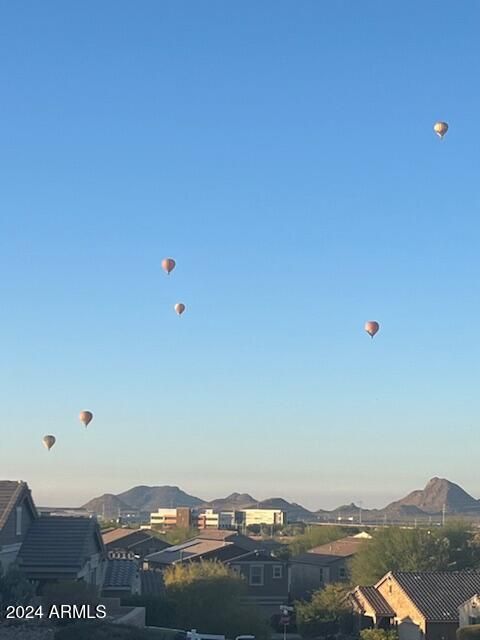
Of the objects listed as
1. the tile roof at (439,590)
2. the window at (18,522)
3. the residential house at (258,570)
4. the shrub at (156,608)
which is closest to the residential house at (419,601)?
the tile roof at (439,590)

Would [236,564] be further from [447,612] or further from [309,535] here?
[309,535]

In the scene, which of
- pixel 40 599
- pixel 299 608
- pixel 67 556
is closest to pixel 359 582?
pixel 299 608

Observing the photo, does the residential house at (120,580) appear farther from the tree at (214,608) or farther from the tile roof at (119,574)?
the tree at (214,608)

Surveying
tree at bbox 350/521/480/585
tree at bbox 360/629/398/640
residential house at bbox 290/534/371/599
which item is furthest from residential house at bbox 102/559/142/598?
residential house at bbox 290/534/371/599

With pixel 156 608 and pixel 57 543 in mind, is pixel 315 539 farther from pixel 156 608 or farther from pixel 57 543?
pixel 57 543

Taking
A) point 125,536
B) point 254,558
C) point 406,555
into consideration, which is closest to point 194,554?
point 254,558
